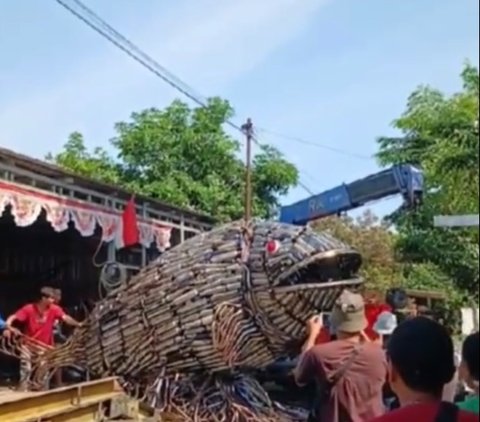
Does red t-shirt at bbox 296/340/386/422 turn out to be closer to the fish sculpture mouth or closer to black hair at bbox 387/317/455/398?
black hair at bbox 387/317/455/398

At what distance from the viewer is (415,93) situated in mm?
2344

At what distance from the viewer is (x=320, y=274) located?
7.98 m

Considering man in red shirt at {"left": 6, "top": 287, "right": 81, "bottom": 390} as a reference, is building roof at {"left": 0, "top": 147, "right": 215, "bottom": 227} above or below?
above

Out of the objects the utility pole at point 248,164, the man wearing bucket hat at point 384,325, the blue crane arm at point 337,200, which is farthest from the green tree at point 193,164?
the man wearing bucket hat at point 384,325

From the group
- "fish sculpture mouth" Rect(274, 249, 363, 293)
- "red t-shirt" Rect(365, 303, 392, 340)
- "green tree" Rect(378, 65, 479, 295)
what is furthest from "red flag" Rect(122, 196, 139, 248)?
"green tree" Rect(378, 65, 479, 295)

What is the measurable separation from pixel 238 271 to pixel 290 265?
53 cm

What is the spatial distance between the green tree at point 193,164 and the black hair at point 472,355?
1545cm

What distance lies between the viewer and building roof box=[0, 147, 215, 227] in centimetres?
948

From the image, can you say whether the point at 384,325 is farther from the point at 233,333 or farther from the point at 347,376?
the point at 233,333

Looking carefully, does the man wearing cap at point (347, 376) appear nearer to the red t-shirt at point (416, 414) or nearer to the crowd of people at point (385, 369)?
the crowd of people at point (385, 369)

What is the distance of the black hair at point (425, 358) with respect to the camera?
2.22 metres

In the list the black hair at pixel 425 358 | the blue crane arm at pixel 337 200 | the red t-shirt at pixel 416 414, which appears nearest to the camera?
the red t-shirt at pixel 416 414

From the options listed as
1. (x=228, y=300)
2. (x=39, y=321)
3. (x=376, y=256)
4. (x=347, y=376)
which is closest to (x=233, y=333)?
(x=228, y=300)

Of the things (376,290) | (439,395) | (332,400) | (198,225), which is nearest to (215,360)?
(376,290)
